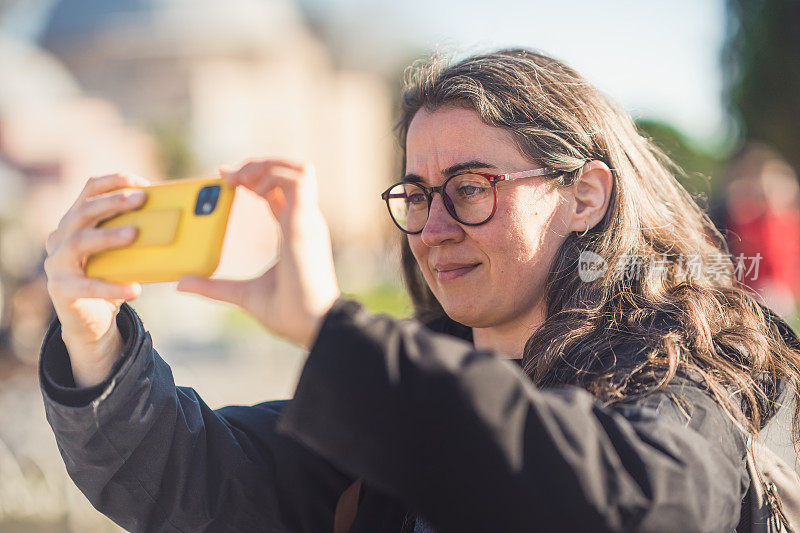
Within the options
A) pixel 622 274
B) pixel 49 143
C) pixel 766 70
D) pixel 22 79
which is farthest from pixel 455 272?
pixel 22 79

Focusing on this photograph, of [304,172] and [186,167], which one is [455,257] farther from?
[186,167]

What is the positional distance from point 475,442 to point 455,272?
2.94ft

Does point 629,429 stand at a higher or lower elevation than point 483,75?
lower

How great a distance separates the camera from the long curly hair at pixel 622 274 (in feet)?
5.06

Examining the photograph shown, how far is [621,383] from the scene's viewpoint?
1.47 m

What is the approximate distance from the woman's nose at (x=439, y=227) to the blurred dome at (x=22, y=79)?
22314 millimetres

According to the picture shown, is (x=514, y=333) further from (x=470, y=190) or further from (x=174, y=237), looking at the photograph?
(x=174, y=237)

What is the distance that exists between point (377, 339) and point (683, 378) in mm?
667

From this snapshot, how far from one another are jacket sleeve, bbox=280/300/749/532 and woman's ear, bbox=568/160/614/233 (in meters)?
0.94

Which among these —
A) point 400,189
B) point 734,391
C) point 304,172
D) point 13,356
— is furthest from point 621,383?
point 13,356

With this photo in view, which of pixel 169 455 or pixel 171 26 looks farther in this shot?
pixel 171 26

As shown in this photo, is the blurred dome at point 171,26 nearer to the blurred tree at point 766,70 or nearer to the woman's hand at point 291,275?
the blurred tree at point 766,70

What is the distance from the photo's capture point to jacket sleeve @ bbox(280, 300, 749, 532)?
1.12m

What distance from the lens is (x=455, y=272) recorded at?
198cm
